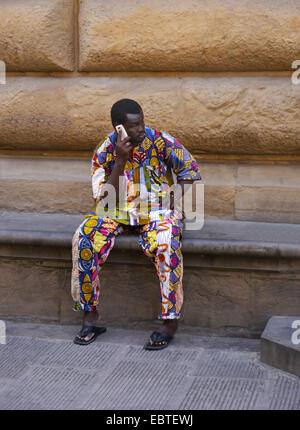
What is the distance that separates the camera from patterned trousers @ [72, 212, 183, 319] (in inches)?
143

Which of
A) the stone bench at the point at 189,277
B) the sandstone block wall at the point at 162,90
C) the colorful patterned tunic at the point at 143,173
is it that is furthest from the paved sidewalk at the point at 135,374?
the sandstone block wall at the point at 162,90

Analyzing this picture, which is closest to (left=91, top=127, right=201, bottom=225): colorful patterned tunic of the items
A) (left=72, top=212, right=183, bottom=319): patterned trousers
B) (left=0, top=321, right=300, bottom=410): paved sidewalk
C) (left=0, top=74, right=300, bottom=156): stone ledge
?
(left=72, top=212, right=183, bottom=319): patterned trousers

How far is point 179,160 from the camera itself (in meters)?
3.86

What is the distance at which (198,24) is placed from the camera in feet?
13.8

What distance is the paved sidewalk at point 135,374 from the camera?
3.02 m

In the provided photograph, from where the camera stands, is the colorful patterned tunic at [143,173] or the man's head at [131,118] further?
the colorful patterned tunic at [143,173]

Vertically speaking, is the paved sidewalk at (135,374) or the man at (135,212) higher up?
the man at (135,212)

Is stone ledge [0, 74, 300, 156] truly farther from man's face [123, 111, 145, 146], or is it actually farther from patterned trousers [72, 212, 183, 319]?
patterned trousers [72, 212, 183, 319]

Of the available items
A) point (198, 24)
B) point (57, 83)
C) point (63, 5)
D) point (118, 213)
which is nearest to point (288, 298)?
point (118, 213)

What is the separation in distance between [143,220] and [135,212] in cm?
7

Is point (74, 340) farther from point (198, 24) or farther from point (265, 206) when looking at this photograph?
point (198, 24)

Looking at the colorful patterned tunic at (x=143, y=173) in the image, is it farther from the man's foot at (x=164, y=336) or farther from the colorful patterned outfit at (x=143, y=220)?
the man's foot at (x=164, y=336)

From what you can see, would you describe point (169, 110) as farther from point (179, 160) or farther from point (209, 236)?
point (209, 236)

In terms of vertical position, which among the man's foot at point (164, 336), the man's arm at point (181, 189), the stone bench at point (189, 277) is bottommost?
the man's foot at point (164, 336)
